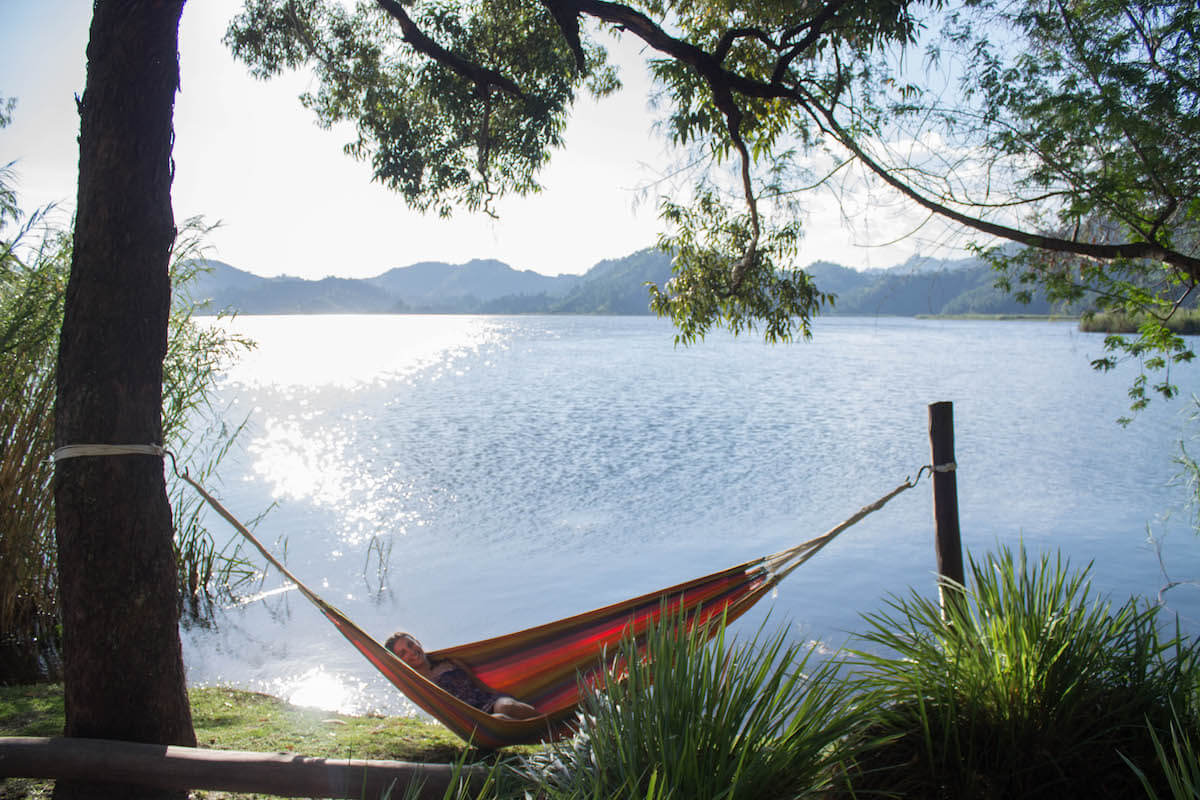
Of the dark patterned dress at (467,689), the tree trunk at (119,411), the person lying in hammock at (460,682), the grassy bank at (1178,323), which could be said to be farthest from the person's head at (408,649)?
the grassy bank at (1178,323)

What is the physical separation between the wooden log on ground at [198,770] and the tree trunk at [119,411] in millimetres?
88

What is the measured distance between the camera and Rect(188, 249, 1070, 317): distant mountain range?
3973 mm

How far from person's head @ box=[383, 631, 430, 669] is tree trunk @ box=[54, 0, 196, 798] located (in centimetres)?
87

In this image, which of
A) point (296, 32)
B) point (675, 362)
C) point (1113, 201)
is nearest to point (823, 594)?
point (1113, 201)

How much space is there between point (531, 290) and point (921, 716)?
131m

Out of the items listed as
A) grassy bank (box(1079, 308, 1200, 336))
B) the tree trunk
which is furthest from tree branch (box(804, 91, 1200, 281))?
grassy bank (box(1079, 308, 1200, 336))

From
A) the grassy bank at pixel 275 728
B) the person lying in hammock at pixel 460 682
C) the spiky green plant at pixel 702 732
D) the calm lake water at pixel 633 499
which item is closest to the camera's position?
the spiky green plant at pixel 702 732

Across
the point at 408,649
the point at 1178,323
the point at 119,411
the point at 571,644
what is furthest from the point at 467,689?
the point at 1178,323

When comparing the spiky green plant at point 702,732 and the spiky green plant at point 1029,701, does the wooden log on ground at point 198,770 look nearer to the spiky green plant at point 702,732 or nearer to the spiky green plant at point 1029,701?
the spiky green plant at point 702,732

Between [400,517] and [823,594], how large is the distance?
13.3 feet

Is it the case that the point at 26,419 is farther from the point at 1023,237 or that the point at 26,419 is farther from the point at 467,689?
the point at 1023,237

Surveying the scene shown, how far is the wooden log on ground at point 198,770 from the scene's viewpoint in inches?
62.6

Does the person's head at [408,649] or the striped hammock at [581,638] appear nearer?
the striped hammock at [581,638]

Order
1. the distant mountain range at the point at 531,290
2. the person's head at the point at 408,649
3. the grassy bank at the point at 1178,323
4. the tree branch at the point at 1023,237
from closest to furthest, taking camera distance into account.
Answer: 1. the person's head at the point at 408,649
2. the tree branch at the point at 1023,237
3. the distant mountain range at the point at 531,290
4. the grassy bank at the point at 1178,323
